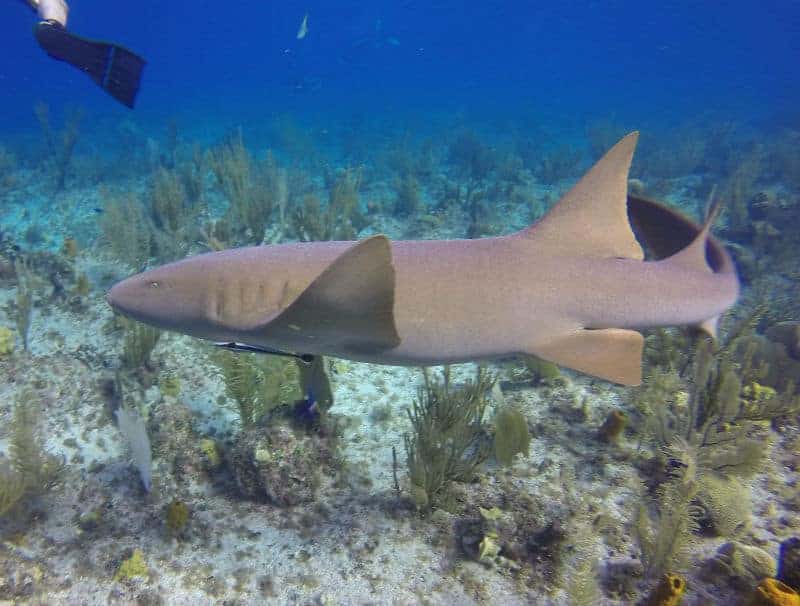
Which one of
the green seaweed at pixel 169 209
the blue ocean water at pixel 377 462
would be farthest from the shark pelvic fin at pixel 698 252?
the green seaweed at pixel 169 209

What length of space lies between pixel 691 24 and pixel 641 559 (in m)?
109

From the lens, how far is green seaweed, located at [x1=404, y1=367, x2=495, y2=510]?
2.94 meters

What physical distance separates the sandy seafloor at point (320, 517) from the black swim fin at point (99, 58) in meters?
2.94

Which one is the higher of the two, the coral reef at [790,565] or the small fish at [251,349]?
the small fish at [251,349]

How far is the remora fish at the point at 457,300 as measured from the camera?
2168 mm

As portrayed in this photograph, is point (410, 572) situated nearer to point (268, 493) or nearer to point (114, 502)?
point (268, 493)

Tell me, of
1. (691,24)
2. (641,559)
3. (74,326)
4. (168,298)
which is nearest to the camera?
(168,298)

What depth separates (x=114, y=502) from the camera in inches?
122

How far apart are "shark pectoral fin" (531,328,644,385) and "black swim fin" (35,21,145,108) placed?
4959 mm

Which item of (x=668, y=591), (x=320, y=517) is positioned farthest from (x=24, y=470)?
(x=668, y=591)

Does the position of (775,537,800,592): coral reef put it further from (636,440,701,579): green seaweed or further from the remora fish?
the remora fish

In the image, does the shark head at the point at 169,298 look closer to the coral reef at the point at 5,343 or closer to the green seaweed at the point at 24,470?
the green seaweed at the point at 24,470

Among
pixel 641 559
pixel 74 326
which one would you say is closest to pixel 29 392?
pixel 74 326

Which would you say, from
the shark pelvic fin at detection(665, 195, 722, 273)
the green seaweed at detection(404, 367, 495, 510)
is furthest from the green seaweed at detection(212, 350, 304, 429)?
the shark pelvic fin at detection(665, 195, 722, 273)
